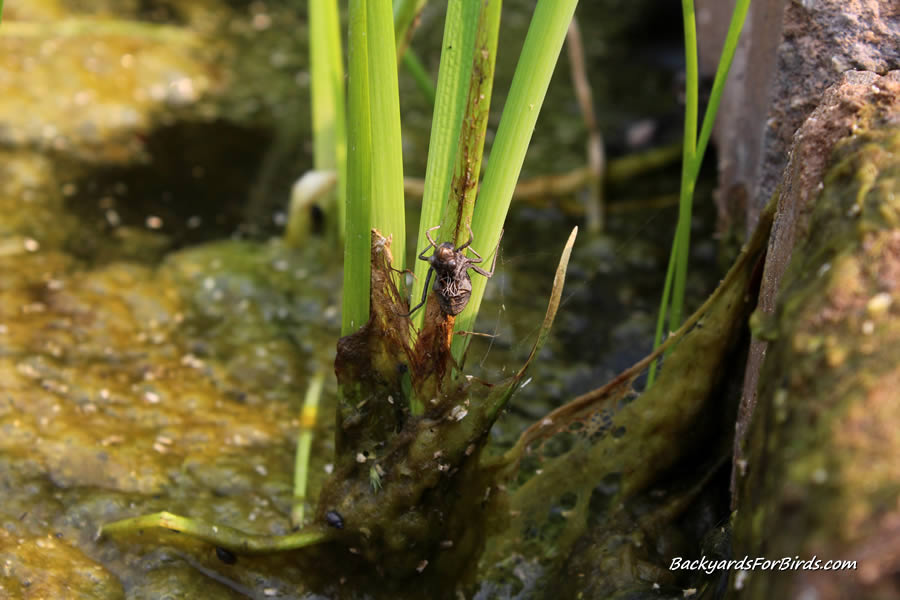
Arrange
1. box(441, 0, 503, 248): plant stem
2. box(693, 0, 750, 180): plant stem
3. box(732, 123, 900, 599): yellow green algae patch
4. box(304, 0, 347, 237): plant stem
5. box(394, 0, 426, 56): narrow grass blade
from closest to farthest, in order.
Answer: box(732, 123, 900, 599): yellow green algae patch, box(441, 0, 503, 248): plant stem, box(693, 0, 750, 180): plant stem, box(394, 0, 426, 56): narrow grass blade, box(304, 0, 347, 237): plant stem

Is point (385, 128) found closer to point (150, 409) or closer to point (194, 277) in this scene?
point (150, 409)

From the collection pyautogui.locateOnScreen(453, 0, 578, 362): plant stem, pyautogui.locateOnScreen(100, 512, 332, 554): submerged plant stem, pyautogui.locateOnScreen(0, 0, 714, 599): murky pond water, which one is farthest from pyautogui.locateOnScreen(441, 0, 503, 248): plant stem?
pyautogui.locateOnScreen(100, 512, 332, 554): submerged plant stem

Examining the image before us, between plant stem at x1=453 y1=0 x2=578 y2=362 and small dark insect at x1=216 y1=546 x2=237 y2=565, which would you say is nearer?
plant stem at x1=453 y1=0 x2=578 y2=362

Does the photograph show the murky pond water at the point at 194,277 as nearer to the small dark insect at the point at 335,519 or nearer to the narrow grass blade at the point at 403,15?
the small dark insect at the point at 335,519

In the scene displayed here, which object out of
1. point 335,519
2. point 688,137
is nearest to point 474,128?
point 688,137

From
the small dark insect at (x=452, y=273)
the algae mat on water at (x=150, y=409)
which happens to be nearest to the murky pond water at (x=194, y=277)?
the algae mat on water at (x=150, y=409)

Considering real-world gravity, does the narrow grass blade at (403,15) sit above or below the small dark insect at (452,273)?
above

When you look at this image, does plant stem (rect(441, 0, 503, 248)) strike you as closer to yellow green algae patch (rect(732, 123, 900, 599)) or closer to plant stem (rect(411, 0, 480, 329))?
plant stem (rect(411, 0, 480, 329))
